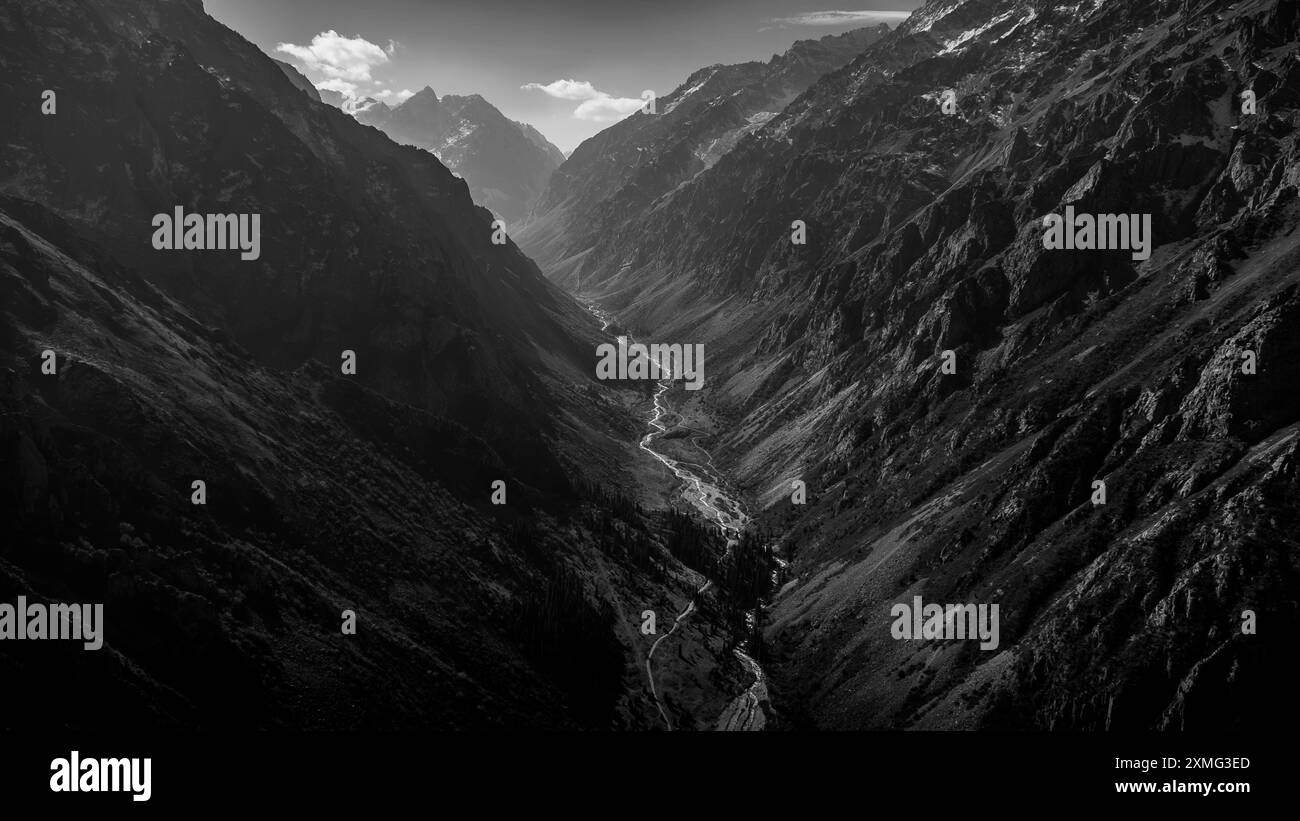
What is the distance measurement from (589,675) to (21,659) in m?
65.5

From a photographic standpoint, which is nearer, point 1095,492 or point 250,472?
point 250,472

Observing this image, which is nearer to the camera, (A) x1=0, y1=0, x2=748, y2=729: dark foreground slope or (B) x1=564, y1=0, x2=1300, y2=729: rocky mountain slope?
(A) x1=0, y1=0, x2=748, y2=729: dark foreground slope

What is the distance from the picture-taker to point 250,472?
116m

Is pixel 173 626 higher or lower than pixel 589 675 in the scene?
higher

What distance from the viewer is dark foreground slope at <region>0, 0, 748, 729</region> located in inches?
3472

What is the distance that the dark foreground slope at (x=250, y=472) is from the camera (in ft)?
289

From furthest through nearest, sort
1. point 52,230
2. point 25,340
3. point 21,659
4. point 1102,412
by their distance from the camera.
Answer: point 52,230 < point 1102,412 < point 25,340 < point 21,659

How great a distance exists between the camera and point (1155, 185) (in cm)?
19525

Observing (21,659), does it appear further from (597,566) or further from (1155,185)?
(1155,185)

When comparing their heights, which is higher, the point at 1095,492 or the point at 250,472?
the point at 250,472

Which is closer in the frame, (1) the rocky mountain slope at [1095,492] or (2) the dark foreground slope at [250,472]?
(2) the dark foreground slope at [250,472]
